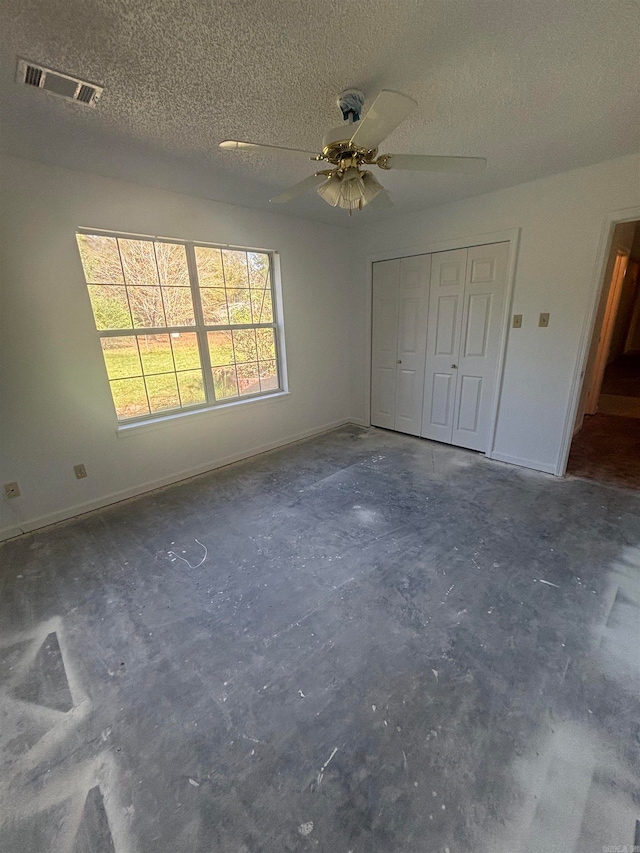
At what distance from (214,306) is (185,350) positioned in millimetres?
523

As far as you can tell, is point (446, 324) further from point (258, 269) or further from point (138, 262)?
point (138, 262)

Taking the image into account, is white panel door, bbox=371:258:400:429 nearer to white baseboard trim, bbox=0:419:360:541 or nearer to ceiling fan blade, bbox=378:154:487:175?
white baseboard trim, bbox=0:419:360:541

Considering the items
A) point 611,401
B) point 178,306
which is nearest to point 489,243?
point 178,306

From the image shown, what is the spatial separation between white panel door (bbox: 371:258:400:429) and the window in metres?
1.30

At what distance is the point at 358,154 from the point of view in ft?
5.04

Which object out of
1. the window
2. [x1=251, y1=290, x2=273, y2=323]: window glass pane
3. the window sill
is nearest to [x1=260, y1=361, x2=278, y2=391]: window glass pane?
the window

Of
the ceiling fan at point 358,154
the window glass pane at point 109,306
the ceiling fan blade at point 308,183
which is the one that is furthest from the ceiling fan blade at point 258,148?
the window glass pane at point 109,306

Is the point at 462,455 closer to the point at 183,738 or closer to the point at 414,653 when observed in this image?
the point at 414,653

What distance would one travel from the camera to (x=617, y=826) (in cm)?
100

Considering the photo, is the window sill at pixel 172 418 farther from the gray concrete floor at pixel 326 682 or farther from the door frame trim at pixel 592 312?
the door frame trim at pixel 592 312

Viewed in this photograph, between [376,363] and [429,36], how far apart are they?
3.15 m

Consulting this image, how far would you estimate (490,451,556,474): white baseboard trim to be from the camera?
124 inches

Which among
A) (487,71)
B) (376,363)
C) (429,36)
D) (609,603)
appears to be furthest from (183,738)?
(376,363)

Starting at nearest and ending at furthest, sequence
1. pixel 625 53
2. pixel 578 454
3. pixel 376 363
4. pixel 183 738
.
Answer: pixel 183 738
pixel 625 53
pixel 578 454
pixel 376 363
